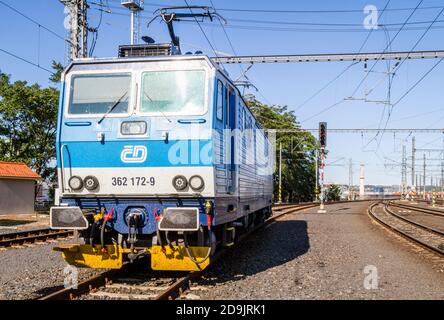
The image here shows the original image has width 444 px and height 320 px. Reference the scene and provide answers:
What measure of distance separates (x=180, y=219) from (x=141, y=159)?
1.16 metres

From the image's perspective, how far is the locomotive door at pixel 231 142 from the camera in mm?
9094

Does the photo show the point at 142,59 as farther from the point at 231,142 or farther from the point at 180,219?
the point at 180,219

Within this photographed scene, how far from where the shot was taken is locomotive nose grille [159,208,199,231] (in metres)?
7.58

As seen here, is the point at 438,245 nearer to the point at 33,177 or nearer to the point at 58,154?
the point at 58,154

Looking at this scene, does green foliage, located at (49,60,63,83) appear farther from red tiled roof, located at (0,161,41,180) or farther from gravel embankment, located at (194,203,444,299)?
gravel embankment, located at (194,203,444,299)

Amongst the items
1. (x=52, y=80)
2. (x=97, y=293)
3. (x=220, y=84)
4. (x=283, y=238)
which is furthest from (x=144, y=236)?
(x=52, y=80)

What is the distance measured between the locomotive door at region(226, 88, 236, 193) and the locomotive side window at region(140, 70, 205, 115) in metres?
1.04

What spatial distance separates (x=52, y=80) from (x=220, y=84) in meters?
33.5

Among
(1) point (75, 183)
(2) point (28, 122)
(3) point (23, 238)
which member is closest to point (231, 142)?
(1) point (75, 183)

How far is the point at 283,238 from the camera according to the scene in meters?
15.0

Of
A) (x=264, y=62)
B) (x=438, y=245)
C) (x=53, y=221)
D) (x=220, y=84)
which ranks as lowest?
(x=438, y=245)

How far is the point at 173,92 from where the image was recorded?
8.23 m

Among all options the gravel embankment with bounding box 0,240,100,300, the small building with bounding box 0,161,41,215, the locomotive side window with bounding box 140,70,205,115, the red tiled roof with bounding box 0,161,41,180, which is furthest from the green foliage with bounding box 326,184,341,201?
the locomotive side window with bounding box 140,70,205,115

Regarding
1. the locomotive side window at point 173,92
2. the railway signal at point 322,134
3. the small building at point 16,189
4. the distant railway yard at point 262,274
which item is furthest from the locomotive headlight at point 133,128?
the railway signal at point 322,134
